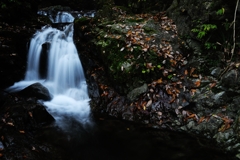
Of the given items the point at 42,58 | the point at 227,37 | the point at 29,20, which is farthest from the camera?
the point at 29,20

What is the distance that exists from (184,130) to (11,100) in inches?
212

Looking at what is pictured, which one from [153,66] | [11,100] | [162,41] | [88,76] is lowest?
[11,100]

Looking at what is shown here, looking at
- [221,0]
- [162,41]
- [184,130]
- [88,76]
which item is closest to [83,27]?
[88,76]

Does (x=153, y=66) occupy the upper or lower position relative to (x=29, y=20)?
lower

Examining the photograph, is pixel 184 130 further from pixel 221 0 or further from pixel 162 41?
pixel 221 0

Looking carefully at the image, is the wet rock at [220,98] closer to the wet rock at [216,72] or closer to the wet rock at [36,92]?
the wet rock at [216,72]

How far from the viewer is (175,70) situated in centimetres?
639

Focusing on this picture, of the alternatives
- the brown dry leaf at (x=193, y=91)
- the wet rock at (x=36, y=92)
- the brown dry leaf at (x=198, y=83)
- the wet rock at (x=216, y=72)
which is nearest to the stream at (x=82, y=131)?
the wet rock at (x=36, y=92)

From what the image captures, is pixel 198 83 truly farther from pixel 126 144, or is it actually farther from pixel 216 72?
pixel 126 144

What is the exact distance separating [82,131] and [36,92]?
247 cm

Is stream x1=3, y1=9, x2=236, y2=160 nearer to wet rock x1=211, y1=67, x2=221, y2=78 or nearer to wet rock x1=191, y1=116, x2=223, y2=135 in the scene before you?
wet rock x1=191, y1=116, x2=223, y2=135

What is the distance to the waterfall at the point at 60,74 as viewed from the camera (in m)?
7.27

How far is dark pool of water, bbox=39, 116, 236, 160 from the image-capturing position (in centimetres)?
464

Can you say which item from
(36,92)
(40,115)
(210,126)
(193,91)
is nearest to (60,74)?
(36,92)
